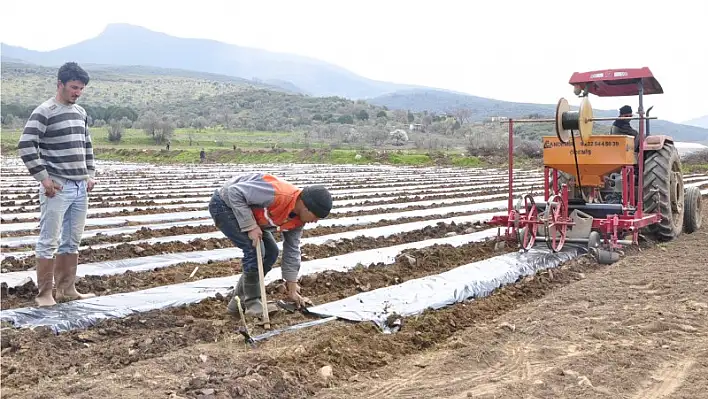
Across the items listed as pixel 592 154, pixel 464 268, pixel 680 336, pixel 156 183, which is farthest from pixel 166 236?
pixel 156 183

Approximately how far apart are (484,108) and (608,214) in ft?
399

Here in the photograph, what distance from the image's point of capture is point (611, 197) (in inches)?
340

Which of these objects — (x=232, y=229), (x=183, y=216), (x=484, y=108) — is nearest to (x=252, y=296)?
(x=232, y=229)

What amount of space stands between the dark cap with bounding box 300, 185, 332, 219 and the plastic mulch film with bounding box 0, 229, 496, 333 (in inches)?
53.4

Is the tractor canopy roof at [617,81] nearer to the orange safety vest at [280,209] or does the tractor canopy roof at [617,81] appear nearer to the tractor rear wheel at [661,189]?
the tractor rear wheel at [661,189]

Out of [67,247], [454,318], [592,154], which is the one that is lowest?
[454,318]

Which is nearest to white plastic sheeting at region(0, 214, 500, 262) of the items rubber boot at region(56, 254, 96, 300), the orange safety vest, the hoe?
the hoe

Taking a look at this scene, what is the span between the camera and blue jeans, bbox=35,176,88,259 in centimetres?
471

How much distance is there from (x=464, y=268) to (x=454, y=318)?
4.37 ft

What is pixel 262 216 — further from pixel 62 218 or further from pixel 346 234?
pixel 346 234

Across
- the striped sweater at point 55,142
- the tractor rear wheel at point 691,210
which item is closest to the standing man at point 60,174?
the striped sweater at point 55,142

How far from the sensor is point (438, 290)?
17.9 ft

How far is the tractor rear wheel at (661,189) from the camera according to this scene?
321 inches

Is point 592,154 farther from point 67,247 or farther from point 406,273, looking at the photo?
point 67,247
